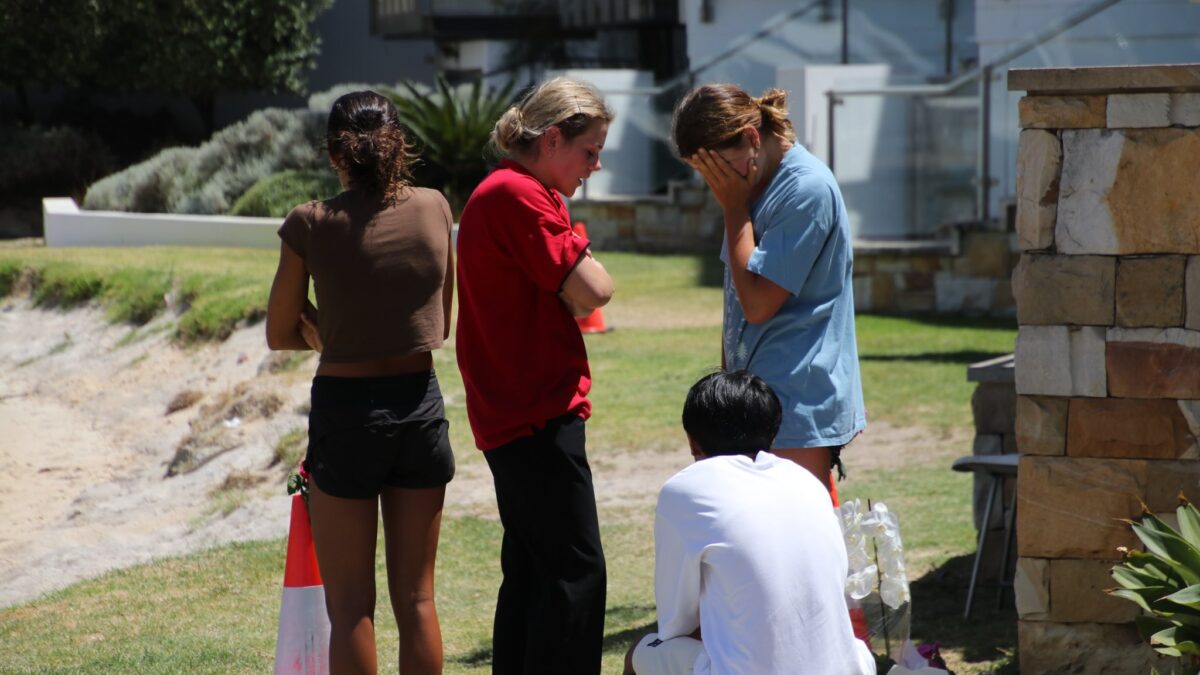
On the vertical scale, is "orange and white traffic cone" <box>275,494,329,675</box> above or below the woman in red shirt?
below

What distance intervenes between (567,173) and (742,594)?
1206mm

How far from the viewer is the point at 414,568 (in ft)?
12.9

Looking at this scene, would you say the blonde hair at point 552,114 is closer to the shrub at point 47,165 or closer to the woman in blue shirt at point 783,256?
the woman in blue shirt at point 783,256

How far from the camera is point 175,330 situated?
41.1 ft

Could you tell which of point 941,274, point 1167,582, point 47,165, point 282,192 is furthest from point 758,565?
point 47,165

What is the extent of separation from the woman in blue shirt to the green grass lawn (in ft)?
4.91

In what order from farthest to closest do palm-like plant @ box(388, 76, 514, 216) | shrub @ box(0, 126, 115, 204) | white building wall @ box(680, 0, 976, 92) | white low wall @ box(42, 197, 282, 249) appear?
shrub @ box(0, 126, 115, 204), palm-like plant @ box(388, 76, 514, 216), white low wall @ box(42, 197, 282, 249), white building wall @ box(680, 0, 976, 92)

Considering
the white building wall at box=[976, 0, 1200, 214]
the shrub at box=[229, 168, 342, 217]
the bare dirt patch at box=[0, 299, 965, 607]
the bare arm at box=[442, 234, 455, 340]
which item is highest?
the white building wall at box=[976, 0, 1200, 214]

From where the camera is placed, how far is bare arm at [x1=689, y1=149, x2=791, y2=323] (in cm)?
377

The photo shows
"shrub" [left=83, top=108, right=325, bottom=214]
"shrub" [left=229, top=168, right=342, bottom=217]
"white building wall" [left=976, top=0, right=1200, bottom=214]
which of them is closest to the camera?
"white building wall" [left=976, top=0, right=1200, bottom=214]

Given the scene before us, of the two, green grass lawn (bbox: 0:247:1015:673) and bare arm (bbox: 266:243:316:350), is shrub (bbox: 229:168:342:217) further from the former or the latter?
bare arm (bbox: 266:243:316:350)

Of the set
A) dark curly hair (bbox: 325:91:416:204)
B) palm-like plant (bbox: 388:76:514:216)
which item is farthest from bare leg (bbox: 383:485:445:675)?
palm-like plant (bbox: 388:76:514:216)

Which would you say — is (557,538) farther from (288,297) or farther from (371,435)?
(288,297)

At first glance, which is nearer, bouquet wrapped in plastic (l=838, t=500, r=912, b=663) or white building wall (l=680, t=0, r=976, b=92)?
bouquet wrapped in plastic (l=838, t=500, r=912, b=663)
